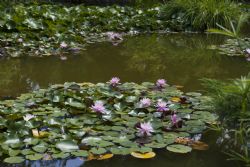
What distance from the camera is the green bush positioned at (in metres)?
7.14

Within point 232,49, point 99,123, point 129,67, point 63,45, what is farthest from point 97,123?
point 232,49

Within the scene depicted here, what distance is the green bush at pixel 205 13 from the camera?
7145 mm

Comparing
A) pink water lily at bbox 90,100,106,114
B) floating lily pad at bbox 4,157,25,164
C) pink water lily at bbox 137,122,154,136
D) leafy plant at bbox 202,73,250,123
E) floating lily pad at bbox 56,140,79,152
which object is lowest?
floating lily pad at bbox 4,157,25,164

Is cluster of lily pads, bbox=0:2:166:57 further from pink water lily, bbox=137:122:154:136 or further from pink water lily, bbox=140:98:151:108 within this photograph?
pink water lily, bbox=137:122:154:136

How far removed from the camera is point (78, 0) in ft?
35.1

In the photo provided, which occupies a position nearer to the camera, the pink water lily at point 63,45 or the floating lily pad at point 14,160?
the floating lily pad at point 14,160

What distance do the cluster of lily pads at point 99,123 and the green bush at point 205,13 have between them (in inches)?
164

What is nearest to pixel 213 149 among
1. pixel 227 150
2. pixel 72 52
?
pixel 227 150

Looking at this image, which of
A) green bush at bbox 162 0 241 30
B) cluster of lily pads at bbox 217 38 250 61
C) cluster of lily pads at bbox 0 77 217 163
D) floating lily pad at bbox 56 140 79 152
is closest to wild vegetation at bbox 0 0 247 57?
green bush at bbox 162 0 241 30

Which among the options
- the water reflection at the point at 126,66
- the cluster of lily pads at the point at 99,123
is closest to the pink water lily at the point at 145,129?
the cluster of lily pads at the point at 99,123

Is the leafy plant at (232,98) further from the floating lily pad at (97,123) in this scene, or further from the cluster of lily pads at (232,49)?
the cluster of lily pads at (232,49)

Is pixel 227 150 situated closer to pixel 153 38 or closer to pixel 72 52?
pixel 72 52

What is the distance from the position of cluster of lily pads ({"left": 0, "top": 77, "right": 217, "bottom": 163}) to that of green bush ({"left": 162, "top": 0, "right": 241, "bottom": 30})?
4.16 m

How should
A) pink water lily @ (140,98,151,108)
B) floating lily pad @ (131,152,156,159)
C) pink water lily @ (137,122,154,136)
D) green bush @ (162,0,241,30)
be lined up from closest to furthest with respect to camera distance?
floating lily pad @ (131,152,156,159) → pink water lily @ (137,122,154,136) → pink water lily @ (140,98,151,108) → green bush @ (162,0,241,30)
